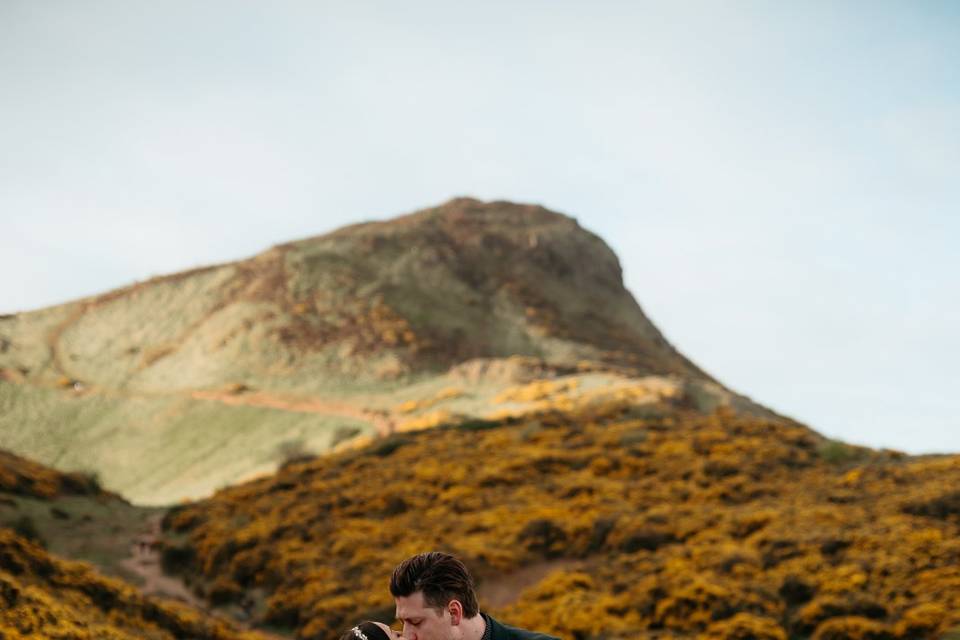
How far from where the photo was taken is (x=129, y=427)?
183ft

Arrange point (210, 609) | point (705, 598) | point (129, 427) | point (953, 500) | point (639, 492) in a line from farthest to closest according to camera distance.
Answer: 1. point (129, 427)
2. point (639, 492)
3. point (210, 609)
4. point (953, 500)
5. point (705, 598)

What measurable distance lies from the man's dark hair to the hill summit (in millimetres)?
38514

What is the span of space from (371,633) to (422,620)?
0.68ft

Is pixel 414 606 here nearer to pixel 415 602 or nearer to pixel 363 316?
pixel 415 602

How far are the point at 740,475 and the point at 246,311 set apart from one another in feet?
157

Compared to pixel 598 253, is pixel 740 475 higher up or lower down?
lower down

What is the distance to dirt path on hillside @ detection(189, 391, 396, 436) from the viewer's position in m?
48.3

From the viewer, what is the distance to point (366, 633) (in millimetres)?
3533

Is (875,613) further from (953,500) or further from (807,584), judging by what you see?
(953,500)

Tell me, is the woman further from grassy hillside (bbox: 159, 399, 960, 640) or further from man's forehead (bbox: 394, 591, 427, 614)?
grassy hillside (bbox: 159, 399, 960, 640)

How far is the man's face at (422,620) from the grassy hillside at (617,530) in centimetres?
1246

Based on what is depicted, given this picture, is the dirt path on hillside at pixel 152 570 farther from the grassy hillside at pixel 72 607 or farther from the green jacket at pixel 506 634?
the green jacket at pixel 506 634

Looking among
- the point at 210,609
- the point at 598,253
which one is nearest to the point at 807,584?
the point at 210,609

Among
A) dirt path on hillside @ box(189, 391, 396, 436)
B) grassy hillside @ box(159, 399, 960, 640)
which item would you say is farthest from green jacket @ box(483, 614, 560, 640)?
dirt path on hillside @ box(189, 391, 396, 436)
